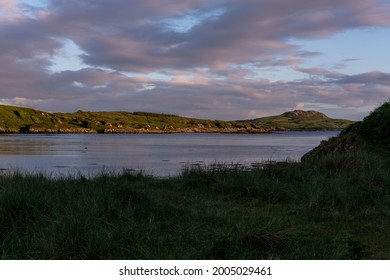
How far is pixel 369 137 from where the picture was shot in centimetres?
2305

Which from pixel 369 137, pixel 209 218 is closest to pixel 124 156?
pixel 369 137

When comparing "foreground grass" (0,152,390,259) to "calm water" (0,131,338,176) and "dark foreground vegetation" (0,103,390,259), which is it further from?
"calm water" (0,131,338,176)

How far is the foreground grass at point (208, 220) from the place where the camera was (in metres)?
6.61

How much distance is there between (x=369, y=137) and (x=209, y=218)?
55.1 ft

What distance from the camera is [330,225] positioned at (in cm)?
917

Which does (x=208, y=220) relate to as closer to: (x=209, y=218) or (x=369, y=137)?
(x=209, y=218)

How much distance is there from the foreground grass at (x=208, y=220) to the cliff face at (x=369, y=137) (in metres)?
8.23

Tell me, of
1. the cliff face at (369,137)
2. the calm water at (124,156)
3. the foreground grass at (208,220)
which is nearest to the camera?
the foreground grass at (208,220)

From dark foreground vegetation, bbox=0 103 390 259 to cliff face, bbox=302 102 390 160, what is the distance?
24.2 ft

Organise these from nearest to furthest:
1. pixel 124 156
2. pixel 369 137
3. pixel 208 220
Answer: pixel 208 220 → pixel 369 137 → pixel 124 156

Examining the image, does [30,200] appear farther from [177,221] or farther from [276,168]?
[276,168]

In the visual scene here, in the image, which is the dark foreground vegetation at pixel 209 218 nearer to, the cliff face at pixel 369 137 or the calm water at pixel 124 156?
the calm water at pixel 124 156

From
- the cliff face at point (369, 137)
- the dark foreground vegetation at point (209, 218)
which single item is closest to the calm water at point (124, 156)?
the cliff face at point (369, 137)
